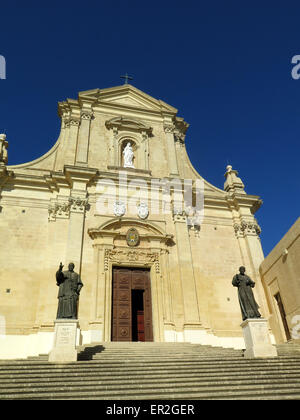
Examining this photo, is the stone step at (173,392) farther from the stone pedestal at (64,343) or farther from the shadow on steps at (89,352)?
the shadow on steps at (89,352)

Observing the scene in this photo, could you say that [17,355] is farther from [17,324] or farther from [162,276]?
[162,276]

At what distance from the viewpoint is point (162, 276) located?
1499cm

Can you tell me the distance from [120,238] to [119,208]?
1533 mm

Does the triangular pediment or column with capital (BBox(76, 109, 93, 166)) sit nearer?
column with capital (BBox(76, 109, 93, 166))

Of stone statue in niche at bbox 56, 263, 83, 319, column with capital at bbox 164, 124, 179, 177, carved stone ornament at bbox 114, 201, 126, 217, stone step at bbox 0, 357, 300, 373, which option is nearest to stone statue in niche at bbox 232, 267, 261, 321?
stone step at bbox 0, 357, 300, 373

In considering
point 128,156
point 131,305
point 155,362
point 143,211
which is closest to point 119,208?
point 143,211

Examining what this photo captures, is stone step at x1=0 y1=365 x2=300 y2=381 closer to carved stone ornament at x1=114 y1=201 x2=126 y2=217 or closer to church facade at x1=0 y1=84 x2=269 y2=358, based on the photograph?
church facade at x1=0 y1=84 x2=269 y2=358

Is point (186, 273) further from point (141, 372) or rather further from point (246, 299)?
point (141, 372)

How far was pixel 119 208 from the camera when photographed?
16.1 meters

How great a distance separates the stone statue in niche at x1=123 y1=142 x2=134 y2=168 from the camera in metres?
18.5

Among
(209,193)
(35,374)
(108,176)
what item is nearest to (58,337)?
(35,374)

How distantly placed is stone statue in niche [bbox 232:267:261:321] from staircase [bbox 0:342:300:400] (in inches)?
63.8

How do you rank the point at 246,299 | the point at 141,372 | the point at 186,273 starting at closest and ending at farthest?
1. the point at 141,372
2. the point at 246,299
3. the point at 186,273
